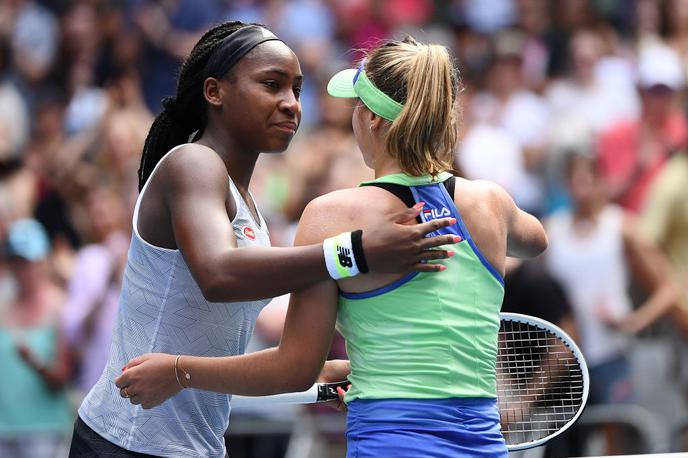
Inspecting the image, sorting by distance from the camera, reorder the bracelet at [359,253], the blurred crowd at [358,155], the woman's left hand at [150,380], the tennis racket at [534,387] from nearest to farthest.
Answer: the bracelet at [359,253]
the woman's left hand at [150,380]
the tennis racket at [534,387]
the blurred crowd at [358,155]

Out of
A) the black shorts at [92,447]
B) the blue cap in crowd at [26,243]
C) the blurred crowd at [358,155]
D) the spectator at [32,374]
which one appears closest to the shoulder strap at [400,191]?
the black shorts at [92,447]

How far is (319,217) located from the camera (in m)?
2.79

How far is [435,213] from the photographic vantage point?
2.76 m

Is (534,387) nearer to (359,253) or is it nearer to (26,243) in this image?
(359,253)

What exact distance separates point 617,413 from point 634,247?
3.27ft

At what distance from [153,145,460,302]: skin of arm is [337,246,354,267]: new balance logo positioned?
0.13ft

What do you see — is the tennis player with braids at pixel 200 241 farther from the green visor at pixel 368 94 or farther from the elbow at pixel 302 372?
the green visor at pixel 368 94

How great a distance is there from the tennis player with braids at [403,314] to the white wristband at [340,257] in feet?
0.24

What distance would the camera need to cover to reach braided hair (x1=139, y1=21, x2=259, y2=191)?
3326 mm

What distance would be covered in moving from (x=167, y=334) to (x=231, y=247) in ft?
1.36

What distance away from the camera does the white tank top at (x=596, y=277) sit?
655 cm

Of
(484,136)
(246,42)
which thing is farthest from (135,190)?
(246,42)

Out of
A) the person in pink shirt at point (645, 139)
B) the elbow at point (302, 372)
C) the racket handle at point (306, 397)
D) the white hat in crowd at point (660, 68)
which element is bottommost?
the racket handle at point (306, 397)

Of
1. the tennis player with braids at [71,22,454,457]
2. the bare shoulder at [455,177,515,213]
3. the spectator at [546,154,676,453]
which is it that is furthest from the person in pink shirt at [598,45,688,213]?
the bare shoulder at [455,177,515,213]
